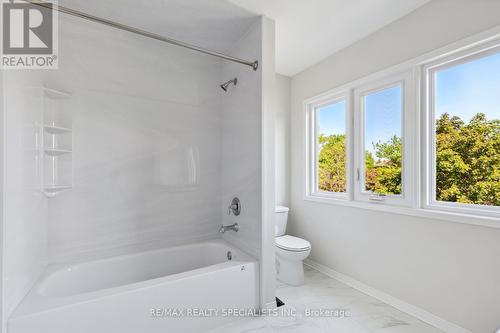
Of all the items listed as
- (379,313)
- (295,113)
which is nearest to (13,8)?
(295,113)

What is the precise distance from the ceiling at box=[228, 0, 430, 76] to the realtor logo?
132 centimetres

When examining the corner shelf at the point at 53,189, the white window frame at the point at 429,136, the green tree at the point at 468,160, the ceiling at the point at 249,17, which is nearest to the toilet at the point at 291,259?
the white window frame at the point at 429,136

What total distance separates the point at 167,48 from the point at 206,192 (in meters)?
1.46

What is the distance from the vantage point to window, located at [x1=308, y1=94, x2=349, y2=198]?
2.61 meters

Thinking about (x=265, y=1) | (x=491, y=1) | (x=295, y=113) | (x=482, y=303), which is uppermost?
(x=265, y=1)

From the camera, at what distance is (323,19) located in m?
A: 2.01

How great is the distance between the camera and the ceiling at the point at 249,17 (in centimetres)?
180

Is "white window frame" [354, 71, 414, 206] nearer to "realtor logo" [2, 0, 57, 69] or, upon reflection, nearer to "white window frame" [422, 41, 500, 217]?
"white window frame" [422, 41, 500, 217]

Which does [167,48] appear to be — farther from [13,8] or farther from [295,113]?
[295,113]

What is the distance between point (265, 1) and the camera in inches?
69.9

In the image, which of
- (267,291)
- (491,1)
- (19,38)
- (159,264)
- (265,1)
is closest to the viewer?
(19,38)


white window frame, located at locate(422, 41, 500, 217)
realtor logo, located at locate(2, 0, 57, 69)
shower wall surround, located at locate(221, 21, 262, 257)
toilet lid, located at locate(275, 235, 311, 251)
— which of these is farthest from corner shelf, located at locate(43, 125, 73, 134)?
white window frame, located at locate(422, 41, 500, 217)

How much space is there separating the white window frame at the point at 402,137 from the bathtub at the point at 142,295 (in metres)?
1.31

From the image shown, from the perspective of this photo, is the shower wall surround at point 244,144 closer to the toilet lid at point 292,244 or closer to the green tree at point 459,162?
the toilet lid at point 292,244
